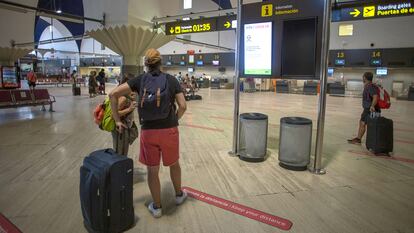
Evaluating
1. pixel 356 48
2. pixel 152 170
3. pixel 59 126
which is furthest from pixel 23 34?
pixel 356 48

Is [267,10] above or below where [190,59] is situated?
below

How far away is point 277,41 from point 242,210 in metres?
3.04

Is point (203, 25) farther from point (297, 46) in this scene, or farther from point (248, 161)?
point (248, 161)

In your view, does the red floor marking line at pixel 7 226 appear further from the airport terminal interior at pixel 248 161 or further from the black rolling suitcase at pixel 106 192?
the black rolling suitcase at pixel 106 192

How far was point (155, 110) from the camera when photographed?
8.37 ft

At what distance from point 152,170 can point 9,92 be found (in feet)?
26.8

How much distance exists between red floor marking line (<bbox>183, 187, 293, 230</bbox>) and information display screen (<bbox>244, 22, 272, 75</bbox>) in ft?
8.25

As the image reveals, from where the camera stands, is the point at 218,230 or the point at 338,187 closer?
the point at 218,230

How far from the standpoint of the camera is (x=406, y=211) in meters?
3.03

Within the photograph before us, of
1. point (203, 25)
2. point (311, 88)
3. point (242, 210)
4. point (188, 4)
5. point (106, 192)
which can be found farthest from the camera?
point (188, 4)

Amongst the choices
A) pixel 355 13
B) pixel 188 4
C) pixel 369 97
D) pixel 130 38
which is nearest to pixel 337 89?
pixel 355 13

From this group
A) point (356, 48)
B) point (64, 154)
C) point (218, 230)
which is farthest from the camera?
point (356, 48)

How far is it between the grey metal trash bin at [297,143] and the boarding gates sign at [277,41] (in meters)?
0.83

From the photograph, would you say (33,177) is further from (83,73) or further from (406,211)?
(83,73)
